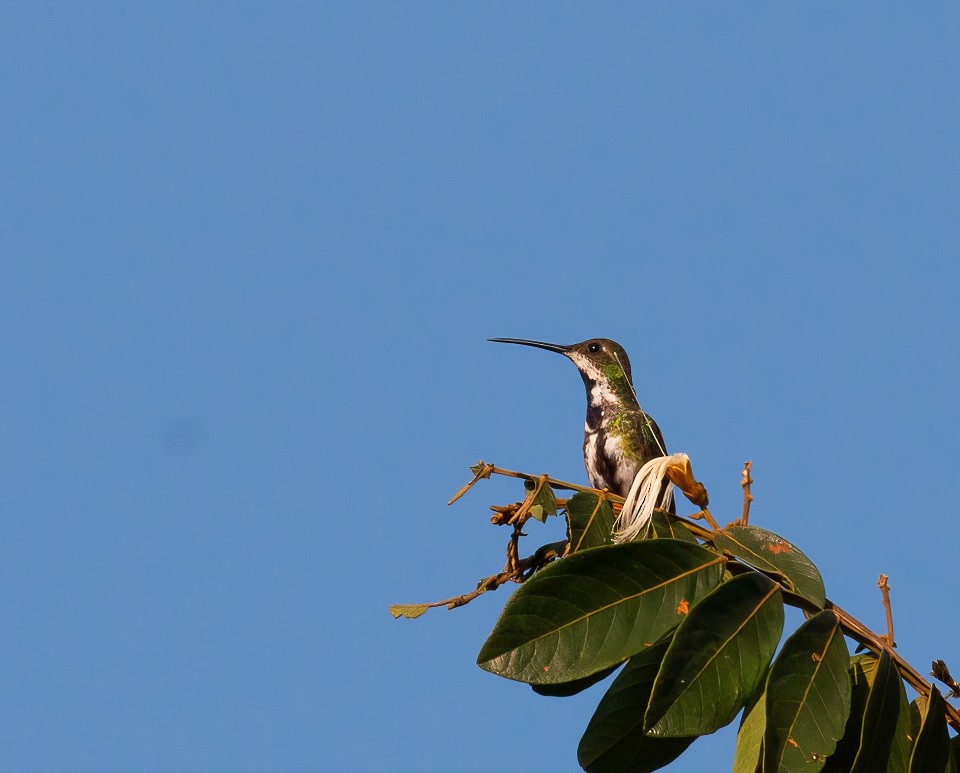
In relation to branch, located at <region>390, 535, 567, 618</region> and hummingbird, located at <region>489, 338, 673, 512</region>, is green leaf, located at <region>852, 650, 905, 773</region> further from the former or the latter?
hummingbird, located at <region>489, 338, 673, 512</region>

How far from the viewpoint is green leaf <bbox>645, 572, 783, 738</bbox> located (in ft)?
9.79

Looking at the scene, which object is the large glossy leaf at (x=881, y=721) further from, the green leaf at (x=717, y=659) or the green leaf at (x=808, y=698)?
the green leaf at (x=717, y=659)

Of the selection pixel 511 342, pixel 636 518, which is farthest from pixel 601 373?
pixel 636 518

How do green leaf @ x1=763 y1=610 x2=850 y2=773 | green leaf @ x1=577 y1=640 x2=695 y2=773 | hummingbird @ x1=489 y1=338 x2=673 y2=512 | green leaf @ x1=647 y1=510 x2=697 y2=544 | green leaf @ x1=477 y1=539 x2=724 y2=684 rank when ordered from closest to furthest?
green leaf @ x1=763 y1=610 x2=850 y2=773 → green leaf @ x1=477 y1=539 x2=724 y2=684 → green leaf @ x1=577 y1=640 x2=695 y2=773 → green leaf @ x1=647 y1=510 x2=697 y2=544 → hummingbird @ x1=489 y1=338 x2=673 y2=512

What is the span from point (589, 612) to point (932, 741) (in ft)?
3.17

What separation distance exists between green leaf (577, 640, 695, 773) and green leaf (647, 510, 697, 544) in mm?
447

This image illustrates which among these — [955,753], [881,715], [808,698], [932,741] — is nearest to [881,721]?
[881,715]

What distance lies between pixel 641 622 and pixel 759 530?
1.63 ft

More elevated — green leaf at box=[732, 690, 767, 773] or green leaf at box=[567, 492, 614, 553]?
green leaf at box=[567, 492, 614, 553]

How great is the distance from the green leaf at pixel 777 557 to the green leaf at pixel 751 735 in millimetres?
307

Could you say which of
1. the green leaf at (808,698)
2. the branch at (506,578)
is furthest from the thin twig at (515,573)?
the green leaf at (808,698)

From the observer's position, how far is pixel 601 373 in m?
8.60

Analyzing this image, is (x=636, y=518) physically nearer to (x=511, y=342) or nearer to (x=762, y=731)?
(x=762, y=731)

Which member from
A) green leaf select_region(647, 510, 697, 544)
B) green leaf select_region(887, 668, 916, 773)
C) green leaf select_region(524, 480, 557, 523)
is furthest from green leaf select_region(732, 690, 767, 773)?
green leaf select_region(524, 480, 557, 523)
